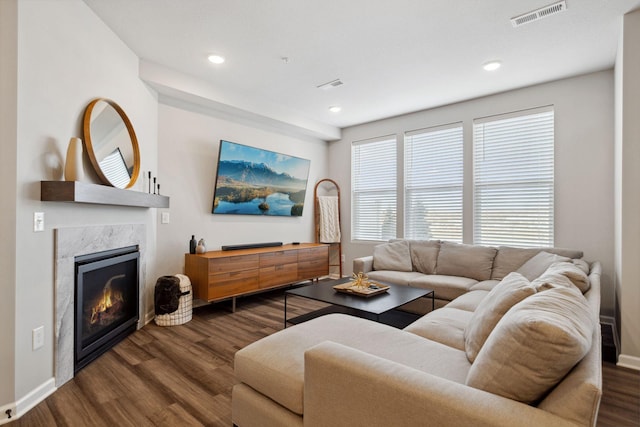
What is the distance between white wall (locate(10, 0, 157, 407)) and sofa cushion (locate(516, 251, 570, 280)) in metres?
3.79

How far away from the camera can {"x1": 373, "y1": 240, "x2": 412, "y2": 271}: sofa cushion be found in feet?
13.6

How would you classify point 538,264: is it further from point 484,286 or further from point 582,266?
point 484,286

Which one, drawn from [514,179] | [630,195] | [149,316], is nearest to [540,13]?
[630,195]

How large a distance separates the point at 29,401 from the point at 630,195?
4310mm

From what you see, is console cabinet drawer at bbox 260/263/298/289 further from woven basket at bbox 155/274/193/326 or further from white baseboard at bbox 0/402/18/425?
white baseboard at bbox 0/402/18/425

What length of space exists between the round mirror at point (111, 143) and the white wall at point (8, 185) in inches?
21.8

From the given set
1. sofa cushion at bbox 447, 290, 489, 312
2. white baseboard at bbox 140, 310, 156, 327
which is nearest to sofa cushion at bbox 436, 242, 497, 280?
sofa cushion at bbox 447, 290, 489, 312

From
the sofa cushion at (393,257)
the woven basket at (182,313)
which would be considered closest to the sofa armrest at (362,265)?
the sofa cushion at (393,257)

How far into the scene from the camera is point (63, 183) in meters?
2.00

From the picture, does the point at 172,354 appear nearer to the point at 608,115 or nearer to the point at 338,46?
the point at 338,46

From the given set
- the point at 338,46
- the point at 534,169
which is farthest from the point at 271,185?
the point at 534,169

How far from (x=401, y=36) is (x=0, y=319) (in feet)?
11.1

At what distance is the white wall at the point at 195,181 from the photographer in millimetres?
3672

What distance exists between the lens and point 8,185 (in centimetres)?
181
